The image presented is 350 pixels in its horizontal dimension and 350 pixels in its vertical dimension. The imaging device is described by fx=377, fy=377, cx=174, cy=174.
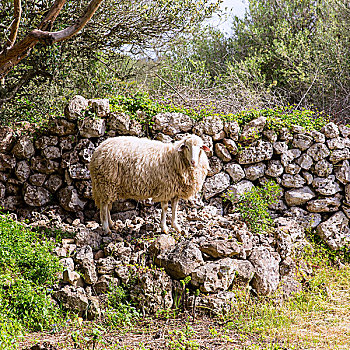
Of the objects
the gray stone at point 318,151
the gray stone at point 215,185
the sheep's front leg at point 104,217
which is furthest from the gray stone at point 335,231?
the sheep's front leg at point 104,217

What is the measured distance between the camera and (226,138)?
7.26 m

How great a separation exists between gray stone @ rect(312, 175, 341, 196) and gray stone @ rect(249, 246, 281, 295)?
6.61 feet

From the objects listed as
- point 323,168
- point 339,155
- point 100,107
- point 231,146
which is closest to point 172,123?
point 231,146

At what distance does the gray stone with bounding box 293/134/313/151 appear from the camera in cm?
717

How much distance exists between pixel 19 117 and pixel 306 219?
21.1 ft

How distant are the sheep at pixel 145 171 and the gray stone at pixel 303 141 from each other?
2267 millimetres

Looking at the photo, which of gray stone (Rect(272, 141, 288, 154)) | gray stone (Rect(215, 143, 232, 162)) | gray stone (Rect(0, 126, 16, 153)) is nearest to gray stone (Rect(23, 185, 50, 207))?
gray stone (Rect(0, 126, 16, 153))

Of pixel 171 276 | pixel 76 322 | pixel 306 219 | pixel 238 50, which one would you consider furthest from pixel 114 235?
pixel 238 50

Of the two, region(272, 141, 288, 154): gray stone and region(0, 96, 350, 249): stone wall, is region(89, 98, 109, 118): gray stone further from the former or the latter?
region(272, 141, 288, 154): gray stone

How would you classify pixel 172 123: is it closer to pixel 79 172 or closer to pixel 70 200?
pixel 79 172

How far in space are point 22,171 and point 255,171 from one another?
4347 millimetres

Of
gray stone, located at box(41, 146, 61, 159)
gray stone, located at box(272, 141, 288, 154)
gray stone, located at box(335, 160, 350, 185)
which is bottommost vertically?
gray stone, located at box(335, 160, 350, 185)

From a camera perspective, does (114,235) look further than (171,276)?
Yes

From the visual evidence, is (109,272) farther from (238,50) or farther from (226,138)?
(238,50)
